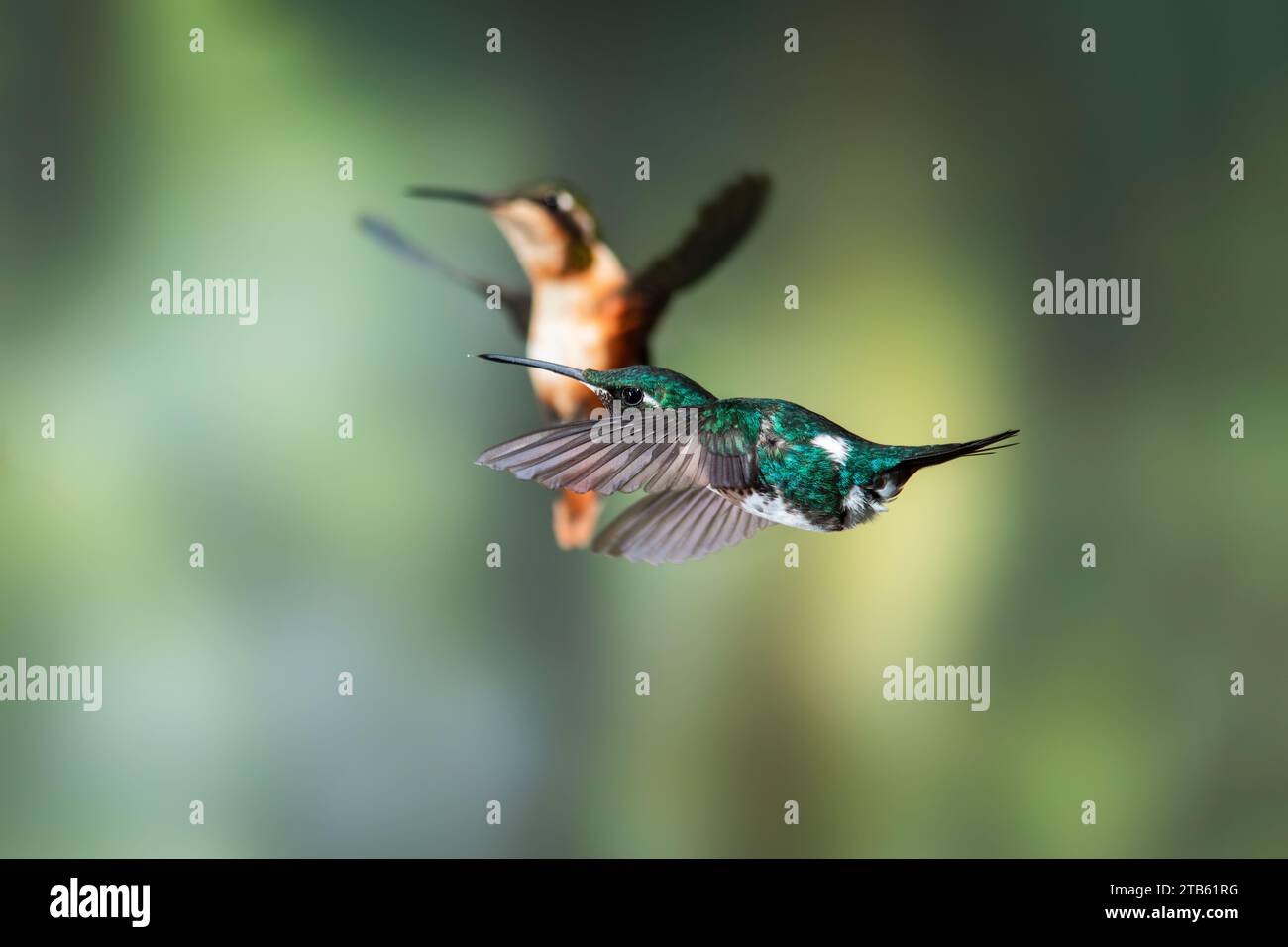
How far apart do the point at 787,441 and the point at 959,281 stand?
1.31m

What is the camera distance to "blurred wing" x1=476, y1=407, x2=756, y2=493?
37 cm

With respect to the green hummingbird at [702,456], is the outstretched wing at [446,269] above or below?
above

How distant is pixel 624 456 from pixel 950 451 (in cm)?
12

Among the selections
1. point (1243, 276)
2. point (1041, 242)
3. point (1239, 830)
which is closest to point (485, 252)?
point (1041, 242)

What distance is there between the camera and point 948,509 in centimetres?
170

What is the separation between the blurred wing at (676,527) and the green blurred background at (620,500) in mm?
1061

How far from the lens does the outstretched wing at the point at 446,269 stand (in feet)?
5.05

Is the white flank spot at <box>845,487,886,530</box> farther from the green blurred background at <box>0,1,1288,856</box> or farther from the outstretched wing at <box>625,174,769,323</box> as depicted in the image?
the green blurred background at <box>0,1,1288,856</box>

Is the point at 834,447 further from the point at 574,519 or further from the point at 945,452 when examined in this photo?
the point at 574,519

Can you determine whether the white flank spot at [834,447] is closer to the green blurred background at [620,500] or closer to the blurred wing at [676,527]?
the blurred wing at [676,527]

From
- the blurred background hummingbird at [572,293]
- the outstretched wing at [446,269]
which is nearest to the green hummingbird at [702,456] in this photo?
the blurred background hummingbird at [572,293]

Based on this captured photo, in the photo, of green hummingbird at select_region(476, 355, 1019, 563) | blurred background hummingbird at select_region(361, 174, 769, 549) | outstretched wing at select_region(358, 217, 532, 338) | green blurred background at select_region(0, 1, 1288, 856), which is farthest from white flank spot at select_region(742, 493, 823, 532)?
green blurred background at select_region(0, 1, 1288, 856)

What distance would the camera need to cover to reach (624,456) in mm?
405

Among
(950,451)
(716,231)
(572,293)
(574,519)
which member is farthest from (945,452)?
(574,519)
